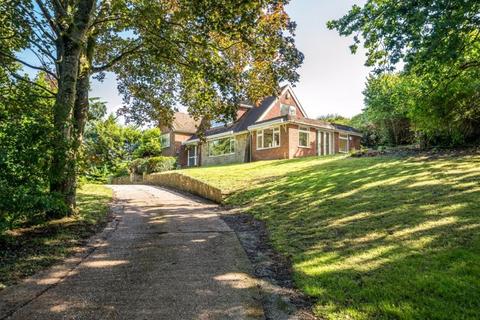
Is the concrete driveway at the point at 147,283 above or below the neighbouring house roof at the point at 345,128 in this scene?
below

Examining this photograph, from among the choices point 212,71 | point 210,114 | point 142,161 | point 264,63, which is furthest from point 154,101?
point 142,161

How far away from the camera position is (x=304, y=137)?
1047 inches

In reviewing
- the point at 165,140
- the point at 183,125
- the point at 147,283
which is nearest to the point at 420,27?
the point at 147,283

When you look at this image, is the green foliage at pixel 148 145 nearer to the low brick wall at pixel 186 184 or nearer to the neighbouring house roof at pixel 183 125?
the neighbouring house roof at pixel 183 125

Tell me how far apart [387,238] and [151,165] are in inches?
1078

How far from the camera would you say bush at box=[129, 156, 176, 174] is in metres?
30.5

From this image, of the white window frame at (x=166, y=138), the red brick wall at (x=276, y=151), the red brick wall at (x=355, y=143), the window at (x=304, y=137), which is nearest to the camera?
the red brick wall at (x=276, y=151)

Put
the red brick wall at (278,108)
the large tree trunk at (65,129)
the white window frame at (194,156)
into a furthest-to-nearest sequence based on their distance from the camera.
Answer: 1. the white window frame at (194,156)
2. the red brick wall at (278,108)
3. the large tree trunk at (65,129)

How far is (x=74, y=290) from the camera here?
4320 mm

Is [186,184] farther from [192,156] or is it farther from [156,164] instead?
[192,156]

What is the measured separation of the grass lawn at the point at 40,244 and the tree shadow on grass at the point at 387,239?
4116 mm

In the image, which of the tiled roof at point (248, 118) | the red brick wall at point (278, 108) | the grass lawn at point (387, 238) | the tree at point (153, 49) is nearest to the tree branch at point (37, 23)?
the tree at point (153, 49)

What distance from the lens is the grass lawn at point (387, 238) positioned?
361 centimetres

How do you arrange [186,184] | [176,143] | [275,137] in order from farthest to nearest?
[176,143], [275,137], [186,184]
